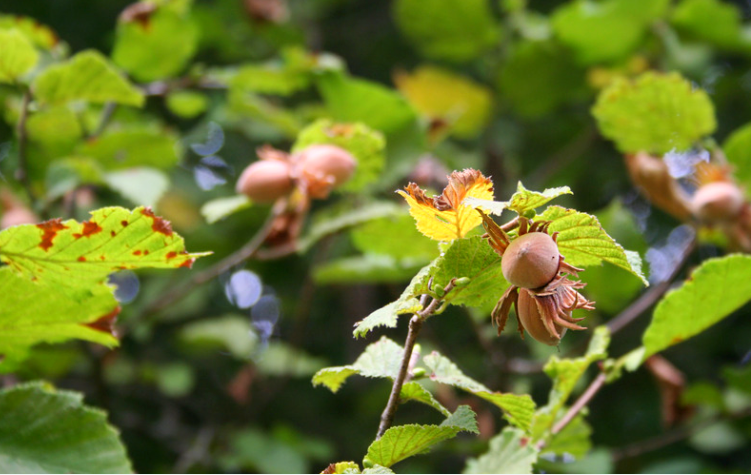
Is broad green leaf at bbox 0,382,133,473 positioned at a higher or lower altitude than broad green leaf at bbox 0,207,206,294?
lower

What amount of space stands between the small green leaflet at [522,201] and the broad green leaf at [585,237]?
17mm

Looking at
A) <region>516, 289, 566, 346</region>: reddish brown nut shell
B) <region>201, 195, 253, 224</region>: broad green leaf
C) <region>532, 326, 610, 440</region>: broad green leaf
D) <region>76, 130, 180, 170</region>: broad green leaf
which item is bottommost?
<region>532, 326, 610, 440</region>: broad green leaf

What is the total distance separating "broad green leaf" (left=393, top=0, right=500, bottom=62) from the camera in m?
1.34

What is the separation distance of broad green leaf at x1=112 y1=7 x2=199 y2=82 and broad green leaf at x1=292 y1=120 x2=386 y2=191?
393mm

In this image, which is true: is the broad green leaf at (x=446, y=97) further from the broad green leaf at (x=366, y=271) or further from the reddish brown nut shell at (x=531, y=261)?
the reddish brown nut shell at (x=531, y=261)

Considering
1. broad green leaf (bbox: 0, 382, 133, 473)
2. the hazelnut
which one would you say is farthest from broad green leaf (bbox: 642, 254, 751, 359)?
broad green leaf (bbox: 0, 382, 133, 473)

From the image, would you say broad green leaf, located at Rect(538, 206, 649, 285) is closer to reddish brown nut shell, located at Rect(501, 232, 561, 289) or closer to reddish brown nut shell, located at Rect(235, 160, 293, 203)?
reddish brown nut shell, located at Rect(501, 232, 561, 289)

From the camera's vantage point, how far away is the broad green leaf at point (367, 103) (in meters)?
1.07

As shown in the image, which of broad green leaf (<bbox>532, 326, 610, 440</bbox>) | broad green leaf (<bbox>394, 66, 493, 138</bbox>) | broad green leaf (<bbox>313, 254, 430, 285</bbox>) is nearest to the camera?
broad green leaf (<bbox>532, 326, 610, 440</bbox>)

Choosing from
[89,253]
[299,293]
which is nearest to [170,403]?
[299,293]

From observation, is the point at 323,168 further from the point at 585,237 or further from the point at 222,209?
the point at 585,237

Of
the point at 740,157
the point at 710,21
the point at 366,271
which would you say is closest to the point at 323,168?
the point at 366,271

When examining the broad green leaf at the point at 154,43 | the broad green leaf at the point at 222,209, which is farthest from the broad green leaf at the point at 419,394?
the broad green leaf at the point at 154,43

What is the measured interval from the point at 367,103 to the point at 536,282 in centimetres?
74
